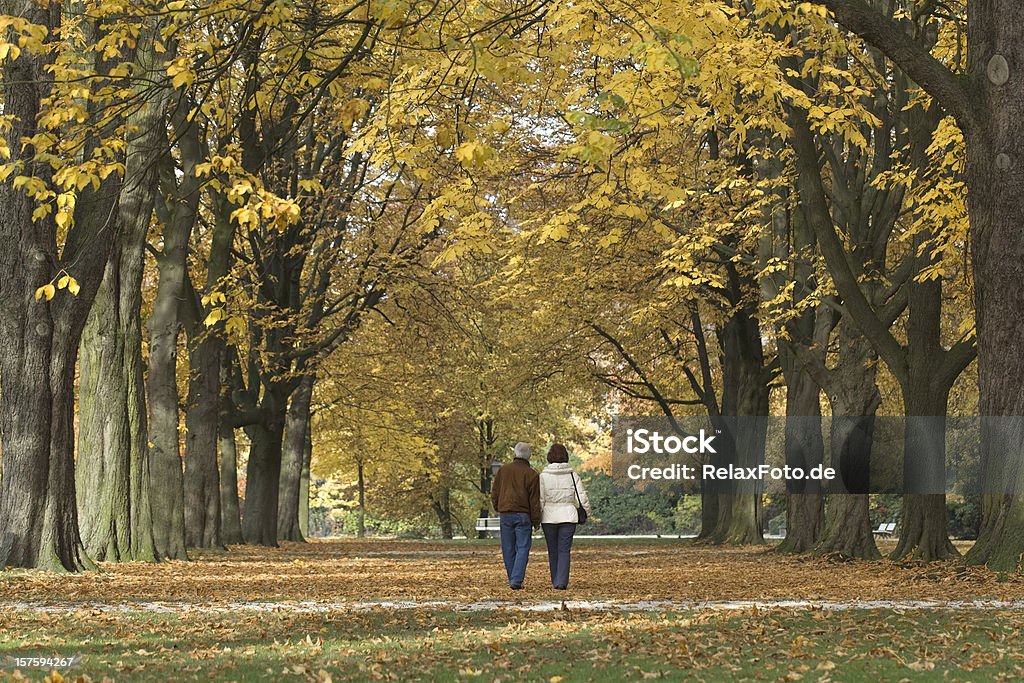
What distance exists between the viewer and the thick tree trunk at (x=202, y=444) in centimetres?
2659

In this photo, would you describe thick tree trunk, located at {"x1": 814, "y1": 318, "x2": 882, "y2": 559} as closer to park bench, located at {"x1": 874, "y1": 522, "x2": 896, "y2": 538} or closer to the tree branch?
the tree branch

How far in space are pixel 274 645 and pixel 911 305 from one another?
48.3ft

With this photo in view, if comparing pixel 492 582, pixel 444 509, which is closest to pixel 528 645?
pixel 492 582

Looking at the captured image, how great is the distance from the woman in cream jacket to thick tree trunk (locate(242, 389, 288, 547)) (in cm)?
1762

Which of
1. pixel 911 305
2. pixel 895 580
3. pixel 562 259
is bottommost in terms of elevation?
pixel 895 580

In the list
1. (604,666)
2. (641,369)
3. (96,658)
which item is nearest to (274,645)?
(96,658)

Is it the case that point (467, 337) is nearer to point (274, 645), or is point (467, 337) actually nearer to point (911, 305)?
point (911, 305)

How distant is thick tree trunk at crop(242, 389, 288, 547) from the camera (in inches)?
1302

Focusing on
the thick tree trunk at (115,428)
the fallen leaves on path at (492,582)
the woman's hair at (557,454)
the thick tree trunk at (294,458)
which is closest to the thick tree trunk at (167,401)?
the fallen leaves on path at (492,582)

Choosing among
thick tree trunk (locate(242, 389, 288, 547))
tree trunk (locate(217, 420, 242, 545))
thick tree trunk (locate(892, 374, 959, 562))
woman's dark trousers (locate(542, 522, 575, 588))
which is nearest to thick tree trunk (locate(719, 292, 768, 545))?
thick tree trunk (locate(892, 374, 959, 562))

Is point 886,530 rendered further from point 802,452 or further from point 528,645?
point 528,645

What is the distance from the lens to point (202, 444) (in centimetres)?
2725

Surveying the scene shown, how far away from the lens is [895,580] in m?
18.2

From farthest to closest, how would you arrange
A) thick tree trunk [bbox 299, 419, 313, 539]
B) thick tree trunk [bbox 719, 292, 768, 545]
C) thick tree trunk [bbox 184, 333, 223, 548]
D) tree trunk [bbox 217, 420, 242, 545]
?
thick tree trunk [bbox 299, 419, 313, 539], thick tree trunk [bbox 719, 292, 768, 545], tree trunk [bbox 217, 420, 242, 545], thick tree trunk [bbox 184, 333, 223, 548]
